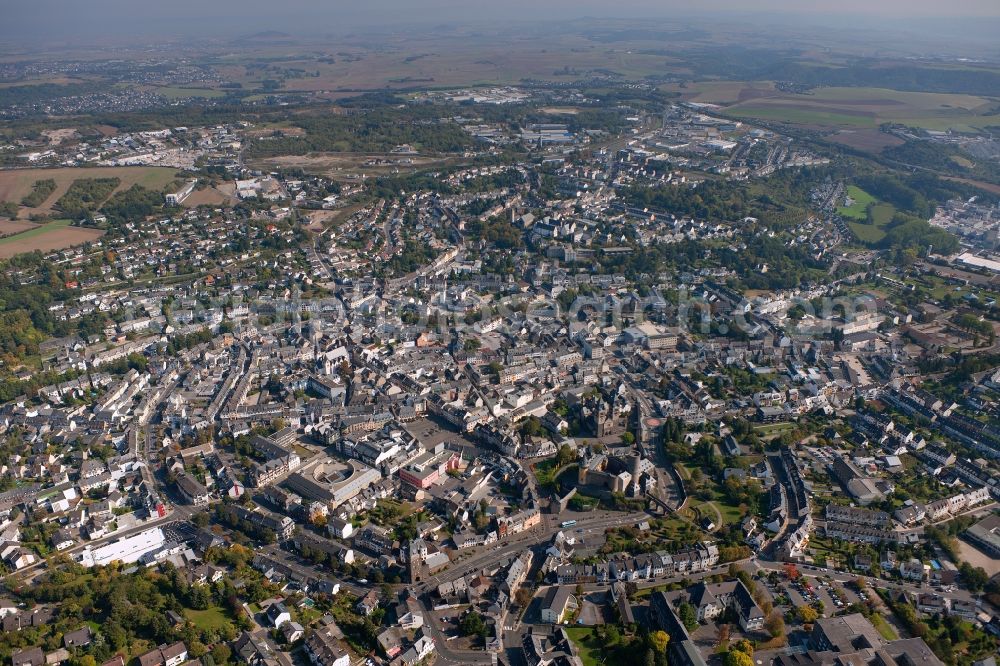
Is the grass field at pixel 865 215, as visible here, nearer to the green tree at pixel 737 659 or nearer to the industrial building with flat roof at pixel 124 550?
the green tree at pixel 737 659

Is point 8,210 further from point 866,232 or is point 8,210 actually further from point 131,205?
point 866,232

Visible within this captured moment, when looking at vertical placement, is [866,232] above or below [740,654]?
above

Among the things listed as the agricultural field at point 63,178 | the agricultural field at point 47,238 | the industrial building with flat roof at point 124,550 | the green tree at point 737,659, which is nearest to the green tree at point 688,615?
the green tree at point 737,659

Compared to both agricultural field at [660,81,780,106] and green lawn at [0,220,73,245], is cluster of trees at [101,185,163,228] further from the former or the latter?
agricultural field at [660,81,780,106]

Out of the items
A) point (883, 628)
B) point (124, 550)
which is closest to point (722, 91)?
point (883, 628)

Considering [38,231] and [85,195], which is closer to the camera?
[38,231]

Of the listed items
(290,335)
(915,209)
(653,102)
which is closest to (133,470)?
(290,335)

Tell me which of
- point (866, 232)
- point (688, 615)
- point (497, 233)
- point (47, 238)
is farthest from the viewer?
point (866, 232)
